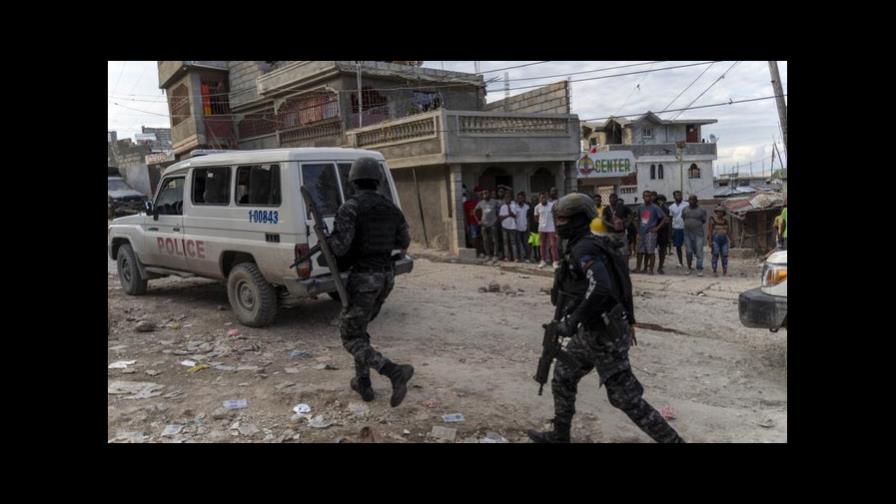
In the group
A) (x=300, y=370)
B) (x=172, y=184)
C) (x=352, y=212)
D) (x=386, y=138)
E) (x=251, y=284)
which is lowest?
(x=300, y=370)

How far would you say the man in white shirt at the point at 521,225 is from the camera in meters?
11.3

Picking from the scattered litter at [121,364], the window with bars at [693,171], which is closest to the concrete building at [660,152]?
the window with bars at [693,171]

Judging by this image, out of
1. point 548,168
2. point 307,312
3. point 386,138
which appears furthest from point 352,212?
point 548,168

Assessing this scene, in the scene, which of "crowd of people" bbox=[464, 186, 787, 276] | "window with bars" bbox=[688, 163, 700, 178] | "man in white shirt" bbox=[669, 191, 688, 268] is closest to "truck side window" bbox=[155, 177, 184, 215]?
"crowd of people" bbox=[464, 186, 787, 276]

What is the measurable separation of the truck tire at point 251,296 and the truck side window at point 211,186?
2.53ft

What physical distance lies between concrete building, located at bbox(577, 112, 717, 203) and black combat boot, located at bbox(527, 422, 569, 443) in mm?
25106

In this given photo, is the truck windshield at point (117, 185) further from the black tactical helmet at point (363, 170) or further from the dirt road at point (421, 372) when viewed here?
the black tactical helmet at point (363, 170)

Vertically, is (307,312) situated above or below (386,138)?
below

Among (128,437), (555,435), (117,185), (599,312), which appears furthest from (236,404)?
(117,185)

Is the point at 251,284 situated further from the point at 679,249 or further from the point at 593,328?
the point at 679,249

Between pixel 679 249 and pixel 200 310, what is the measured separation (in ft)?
25.4

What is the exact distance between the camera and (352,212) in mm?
3996

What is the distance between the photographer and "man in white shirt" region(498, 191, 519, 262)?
444 inches
